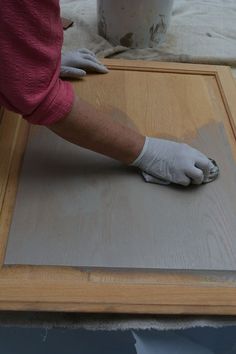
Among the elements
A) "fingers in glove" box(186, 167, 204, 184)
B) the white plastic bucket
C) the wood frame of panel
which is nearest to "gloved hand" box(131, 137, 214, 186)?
"fingers in glove" box(186, 167, 204, 184)

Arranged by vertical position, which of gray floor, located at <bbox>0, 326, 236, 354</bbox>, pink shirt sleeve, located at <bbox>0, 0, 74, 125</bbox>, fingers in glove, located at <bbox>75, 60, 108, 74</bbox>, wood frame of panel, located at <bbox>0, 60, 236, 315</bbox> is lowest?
gray floor, located at <bbox>0, 326, 236, 354</bbox>

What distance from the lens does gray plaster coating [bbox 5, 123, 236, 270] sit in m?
0.79

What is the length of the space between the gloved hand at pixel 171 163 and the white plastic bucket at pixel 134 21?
823 millimetres

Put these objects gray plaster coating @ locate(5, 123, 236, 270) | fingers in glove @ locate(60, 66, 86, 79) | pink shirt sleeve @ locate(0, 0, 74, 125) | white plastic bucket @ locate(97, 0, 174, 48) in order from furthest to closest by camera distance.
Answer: white plastic bucket @ locate(97, 0, 174, 48) → fingers in glove @ locate(60, 66, 86, 79) → gray plaster coating @ locate(5, 123, 236, 270) → pink shirt sleeve @ locate(0, 0, 74, 125)

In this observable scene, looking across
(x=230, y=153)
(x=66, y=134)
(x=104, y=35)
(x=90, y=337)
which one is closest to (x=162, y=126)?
(x=230, y=153)

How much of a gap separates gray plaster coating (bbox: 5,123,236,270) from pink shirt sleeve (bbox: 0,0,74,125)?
0.63 feet

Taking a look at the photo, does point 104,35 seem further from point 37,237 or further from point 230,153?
point 37,237

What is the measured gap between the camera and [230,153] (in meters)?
1.05

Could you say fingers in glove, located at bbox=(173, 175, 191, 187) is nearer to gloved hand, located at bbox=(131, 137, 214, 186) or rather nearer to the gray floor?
gloved hand, located at bbox=(131, 137, 214, 186)

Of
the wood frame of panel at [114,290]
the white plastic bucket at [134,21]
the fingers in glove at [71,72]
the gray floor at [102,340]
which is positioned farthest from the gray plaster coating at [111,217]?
the white plastic bucket at [134,21]

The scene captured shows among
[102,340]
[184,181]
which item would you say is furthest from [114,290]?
[184,181]

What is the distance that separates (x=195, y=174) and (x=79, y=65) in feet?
1.90

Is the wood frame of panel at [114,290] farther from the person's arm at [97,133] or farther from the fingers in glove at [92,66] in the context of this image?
the fingers in glove at [92,66]

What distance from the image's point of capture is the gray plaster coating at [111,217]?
2.60 ft
